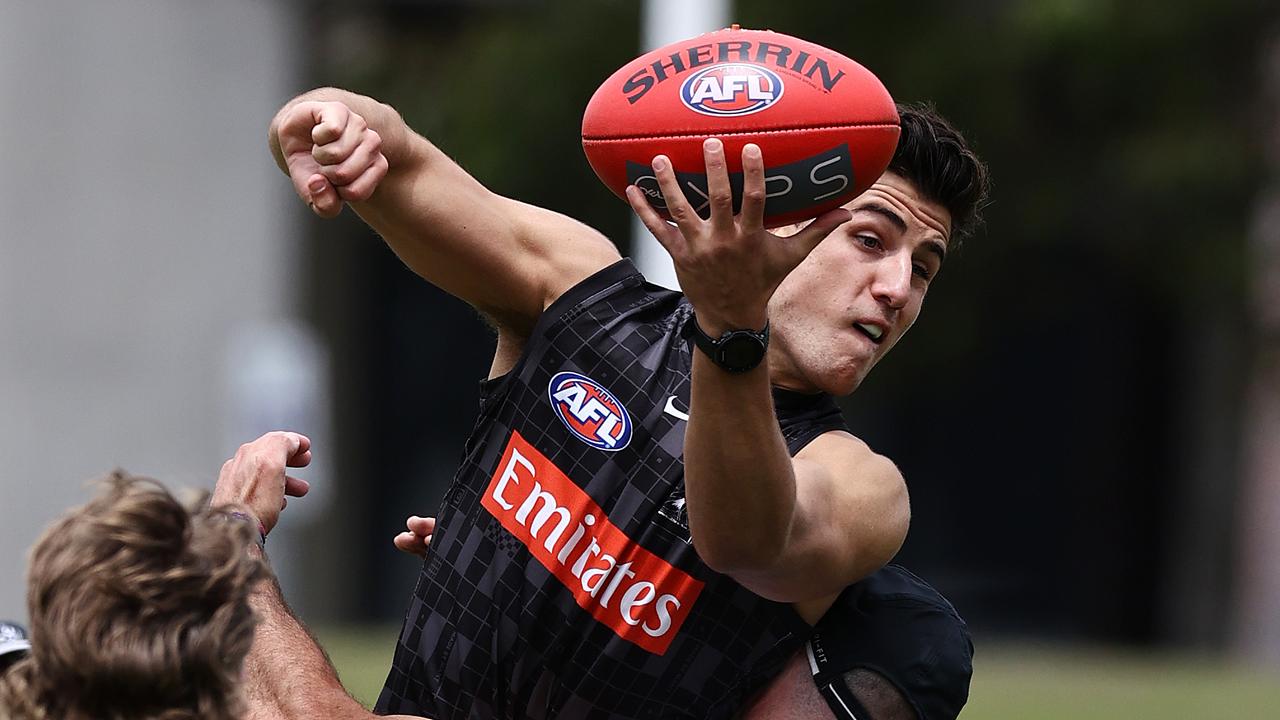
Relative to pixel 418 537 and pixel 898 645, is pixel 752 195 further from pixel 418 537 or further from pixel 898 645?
pixel 418 537

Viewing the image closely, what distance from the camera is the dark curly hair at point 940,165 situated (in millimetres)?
4254

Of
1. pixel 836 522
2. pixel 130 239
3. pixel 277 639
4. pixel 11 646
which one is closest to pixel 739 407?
pixel 836 522

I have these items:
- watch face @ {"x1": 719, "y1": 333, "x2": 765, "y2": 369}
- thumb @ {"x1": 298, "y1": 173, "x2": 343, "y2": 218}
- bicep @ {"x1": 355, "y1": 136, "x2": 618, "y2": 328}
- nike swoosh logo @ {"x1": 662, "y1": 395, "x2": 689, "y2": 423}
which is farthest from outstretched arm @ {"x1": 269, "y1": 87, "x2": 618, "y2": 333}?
watch face @ {"x1": 719, "y1": 333, "x2": 765, "y2": 369}

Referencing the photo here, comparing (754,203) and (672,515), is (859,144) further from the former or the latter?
(672,515)

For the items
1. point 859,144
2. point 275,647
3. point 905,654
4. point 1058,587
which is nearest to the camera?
point 859,144

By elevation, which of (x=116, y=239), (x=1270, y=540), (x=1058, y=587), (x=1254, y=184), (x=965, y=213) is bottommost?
(x=1058, y=587)

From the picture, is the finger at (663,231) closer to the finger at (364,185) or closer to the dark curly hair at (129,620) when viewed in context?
the finger at (364,185)

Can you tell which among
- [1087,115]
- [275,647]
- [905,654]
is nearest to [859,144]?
[905,654]

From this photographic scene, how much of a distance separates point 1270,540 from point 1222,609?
2.66 feet

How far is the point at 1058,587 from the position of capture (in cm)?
2022

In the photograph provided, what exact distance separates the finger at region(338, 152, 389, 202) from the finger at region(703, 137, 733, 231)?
0.78 m

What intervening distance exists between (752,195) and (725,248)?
0.10 metres

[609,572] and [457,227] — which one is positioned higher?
[457,227]

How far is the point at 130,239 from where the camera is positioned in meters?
17.0
